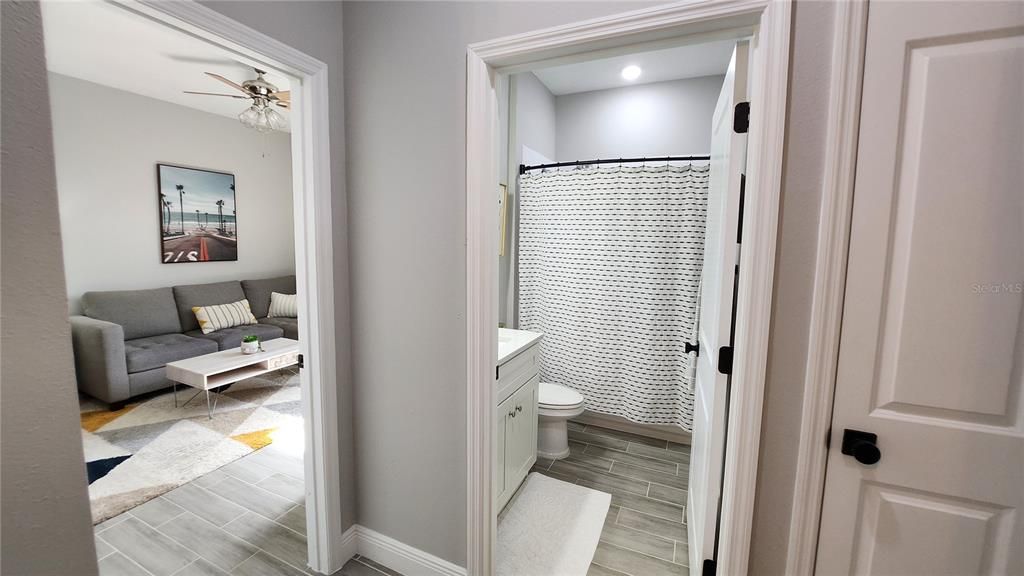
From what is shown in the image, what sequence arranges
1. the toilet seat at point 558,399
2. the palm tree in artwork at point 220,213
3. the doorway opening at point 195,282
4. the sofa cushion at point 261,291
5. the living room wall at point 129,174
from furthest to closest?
the sofa cushion at point 261,291 < the palm tree in artwork at point 220,213 < the living room wall at point 129,174 < the toilet seat at point 558,399 < the doorway opening at point 195,282

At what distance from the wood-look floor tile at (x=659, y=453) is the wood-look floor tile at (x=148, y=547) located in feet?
8.03

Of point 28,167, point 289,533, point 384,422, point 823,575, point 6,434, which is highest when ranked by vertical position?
point 28,167

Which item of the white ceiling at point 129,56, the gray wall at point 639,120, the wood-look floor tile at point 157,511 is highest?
the white ceiling at point 129,56

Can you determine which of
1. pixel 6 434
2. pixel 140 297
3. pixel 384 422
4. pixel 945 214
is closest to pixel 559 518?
pixel 384 422

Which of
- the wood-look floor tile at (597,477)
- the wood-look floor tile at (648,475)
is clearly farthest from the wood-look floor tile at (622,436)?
the wood-look floor tile at (597,477)

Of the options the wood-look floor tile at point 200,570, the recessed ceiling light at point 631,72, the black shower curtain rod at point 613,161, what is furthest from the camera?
the recessed ceiling light at point 631,72

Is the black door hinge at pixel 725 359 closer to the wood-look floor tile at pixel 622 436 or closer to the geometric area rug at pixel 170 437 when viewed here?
the wood-look floor tile at pixel 622 436

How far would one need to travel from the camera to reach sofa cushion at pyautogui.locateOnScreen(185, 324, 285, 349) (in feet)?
12.9

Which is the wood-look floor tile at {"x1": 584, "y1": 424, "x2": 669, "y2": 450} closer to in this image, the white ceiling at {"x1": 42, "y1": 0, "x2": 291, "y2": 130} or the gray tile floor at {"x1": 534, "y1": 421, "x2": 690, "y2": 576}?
the gray tile floor at {"x1": 534, "y1": 421, "x2": 690, "y2": 576}

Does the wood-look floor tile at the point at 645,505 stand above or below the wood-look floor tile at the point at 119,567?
above

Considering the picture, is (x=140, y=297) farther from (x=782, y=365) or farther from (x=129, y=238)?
(x=782, y=365)

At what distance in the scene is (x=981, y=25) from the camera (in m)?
0.89

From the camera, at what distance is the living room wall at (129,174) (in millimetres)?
→ 3465

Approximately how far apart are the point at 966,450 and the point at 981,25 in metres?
0.95
